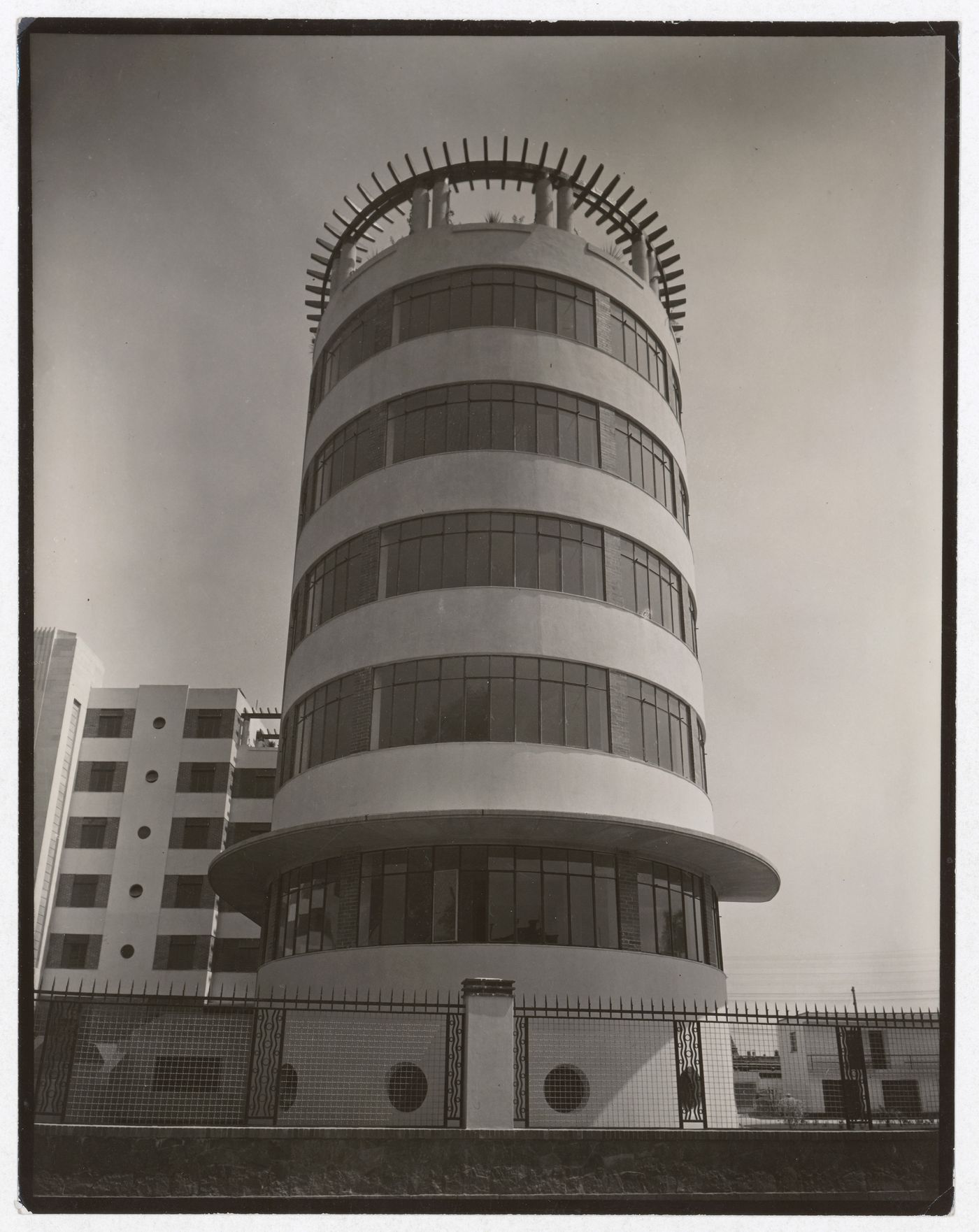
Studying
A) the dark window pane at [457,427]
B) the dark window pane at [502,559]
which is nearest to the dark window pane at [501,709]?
the dark window pane at [502,559]

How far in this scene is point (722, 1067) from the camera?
22.5 metres

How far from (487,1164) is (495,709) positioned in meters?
10.7

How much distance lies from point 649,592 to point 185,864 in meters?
38.9

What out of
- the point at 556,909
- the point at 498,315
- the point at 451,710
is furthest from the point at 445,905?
the point at 498,315

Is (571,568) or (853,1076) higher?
(571,568)

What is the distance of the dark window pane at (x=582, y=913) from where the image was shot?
20875 millimetres

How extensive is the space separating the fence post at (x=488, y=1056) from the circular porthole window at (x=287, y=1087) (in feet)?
8.74

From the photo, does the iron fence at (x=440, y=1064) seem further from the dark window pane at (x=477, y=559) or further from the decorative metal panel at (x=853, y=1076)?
the dark window pane at (x=477, y=559)

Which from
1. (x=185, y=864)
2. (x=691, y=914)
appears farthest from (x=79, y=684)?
(x=691, y=914)

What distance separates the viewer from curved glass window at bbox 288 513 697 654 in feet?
77.0

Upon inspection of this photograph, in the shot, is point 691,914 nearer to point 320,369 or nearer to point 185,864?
point 320,369

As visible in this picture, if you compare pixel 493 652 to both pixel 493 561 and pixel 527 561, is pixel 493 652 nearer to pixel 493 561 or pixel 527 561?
pixel 493 561

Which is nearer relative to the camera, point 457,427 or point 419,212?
point 457,427

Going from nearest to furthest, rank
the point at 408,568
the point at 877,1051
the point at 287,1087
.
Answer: the point at 287,1087
the point at 877,1051
the point at 408,568
